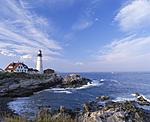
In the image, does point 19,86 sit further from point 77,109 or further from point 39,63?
Result: point 39,63

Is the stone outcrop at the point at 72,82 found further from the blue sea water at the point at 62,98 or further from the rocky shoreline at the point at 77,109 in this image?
the blue sea water at the point at 62,98

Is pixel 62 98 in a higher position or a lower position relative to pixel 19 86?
lower

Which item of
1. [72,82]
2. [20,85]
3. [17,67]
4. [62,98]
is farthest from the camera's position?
[17,67]

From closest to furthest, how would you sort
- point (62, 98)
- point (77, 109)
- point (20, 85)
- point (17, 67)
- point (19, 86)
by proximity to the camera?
point (77, 109)
point (62, 98)
point (19, 86)
point (20, 85)
point (17, 67)

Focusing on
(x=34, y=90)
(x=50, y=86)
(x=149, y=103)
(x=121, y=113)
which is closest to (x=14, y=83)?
(x=34, y=90)

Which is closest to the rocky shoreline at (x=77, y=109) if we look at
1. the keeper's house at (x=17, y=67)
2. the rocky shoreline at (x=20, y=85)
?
the rocky shoreline at (x=20, y=85)

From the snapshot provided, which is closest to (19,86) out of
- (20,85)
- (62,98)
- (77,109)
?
(20,85)

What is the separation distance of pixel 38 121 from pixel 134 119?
14.9 meters

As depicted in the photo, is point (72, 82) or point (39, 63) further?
point (39, 63)

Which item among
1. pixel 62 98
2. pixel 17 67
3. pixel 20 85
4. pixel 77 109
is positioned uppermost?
pixel 17 67

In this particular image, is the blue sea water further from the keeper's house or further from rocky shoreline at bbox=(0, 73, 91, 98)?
the keeper's house

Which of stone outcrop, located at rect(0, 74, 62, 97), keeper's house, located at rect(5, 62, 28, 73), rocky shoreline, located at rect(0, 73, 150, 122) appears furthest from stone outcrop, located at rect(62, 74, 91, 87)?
keeper's house, located at rect(5, 62, 28, 73)

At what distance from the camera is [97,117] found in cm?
2141

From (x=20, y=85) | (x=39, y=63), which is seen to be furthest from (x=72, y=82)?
(x=20, y=85)
